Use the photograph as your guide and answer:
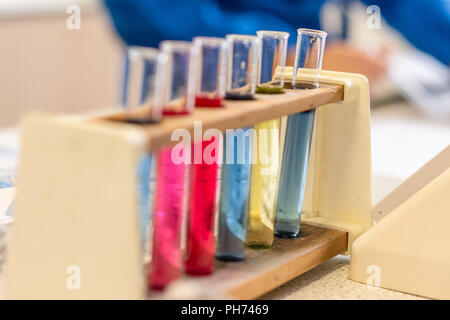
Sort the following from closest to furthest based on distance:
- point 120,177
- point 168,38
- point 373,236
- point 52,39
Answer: point 120,177
point 373,236
point 168,38
point 52,39

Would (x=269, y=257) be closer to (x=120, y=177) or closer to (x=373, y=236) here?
(x=373, y=236)

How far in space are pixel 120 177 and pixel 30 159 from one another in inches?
4.2

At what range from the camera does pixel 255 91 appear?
32.9 inches

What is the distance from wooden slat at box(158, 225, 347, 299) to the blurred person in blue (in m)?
1.23

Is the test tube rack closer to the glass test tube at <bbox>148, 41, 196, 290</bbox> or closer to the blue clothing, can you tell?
the glass test tube at <bbox>148, 41, 196, 290</bbox>

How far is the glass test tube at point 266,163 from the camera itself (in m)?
0.85

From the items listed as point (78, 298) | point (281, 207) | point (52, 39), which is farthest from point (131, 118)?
point (52, 39)

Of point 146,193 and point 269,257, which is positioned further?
point 269,257

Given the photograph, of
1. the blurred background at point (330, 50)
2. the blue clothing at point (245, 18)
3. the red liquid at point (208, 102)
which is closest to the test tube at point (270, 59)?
the red liquid at point (208, 102)

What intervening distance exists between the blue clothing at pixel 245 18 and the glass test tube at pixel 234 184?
1.45m

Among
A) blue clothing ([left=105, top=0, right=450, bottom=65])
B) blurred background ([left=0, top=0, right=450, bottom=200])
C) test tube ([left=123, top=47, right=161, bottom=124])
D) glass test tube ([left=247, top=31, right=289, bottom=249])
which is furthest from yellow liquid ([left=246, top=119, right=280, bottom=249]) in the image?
blue clothing ([left=105, top=0, right=450, bottom=65])

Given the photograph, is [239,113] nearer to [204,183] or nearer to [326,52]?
[204,183]

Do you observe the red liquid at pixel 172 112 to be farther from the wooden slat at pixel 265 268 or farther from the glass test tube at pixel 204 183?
the wooden slat at pixel 265 268

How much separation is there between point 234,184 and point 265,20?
1.71 metres
